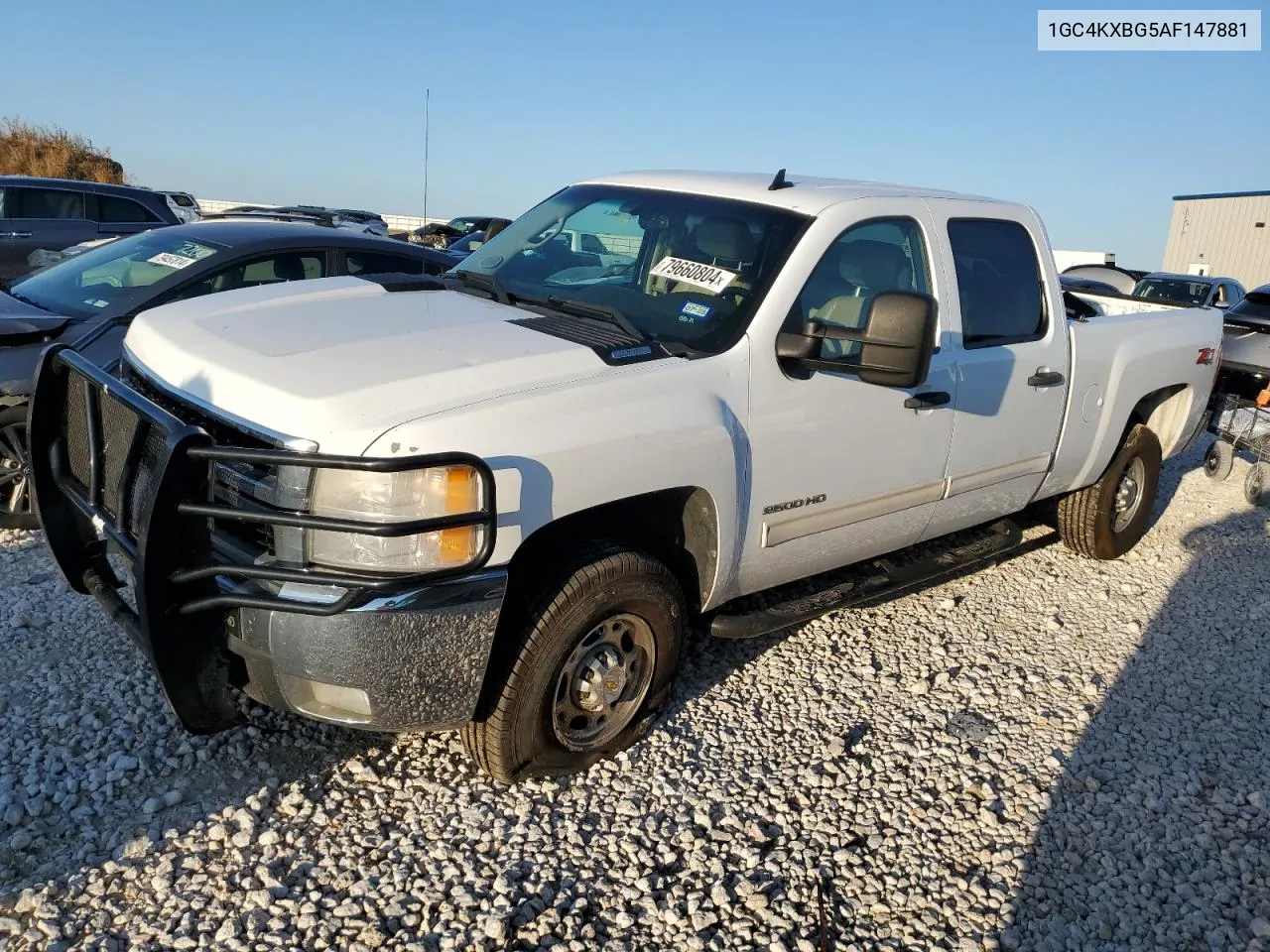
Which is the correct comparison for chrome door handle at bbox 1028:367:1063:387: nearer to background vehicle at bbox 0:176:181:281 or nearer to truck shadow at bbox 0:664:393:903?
truck shadow at bbox 0:664:393:903

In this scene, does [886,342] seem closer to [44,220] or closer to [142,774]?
[142,774]

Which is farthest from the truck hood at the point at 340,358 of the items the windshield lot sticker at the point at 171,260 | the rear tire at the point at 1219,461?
the rear tire at the point at 1219,461

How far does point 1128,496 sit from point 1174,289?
1240 cm

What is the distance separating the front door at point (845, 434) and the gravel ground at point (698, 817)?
679 millimetres

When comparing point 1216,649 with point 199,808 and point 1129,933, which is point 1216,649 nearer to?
point 1129,933

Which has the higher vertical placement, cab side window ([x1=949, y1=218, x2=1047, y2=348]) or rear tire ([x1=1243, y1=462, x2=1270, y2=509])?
cab side window ([x1=949, y1=218, x2=1047, y2=348])

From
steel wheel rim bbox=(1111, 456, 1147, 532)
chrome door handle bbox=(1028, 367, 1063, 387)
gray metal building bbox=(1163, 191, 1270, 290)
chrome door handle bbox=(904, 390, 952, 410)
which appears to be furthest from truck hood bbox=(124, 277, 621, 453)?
gray metal building bbox=(1163, 191, 1270, 290)

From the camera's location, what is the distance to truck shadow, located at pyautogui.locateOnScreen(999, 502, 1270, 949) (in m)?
2.91

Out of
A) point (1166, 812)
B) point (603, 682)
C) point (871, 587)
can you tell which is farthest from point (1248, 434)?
point (603, 682)

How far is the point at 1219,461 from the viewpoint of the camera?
325 inches

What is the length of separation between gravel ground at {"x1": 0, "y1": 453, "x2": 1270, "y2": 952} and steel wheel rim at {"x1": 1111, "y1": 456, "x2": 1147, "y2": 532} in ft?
5.24

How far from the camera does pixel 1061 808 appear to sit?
3438 mm

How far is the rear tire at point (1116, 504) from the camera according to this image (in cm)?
569

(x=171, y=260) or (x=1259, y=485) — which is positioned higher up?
(x=171, y=260)
